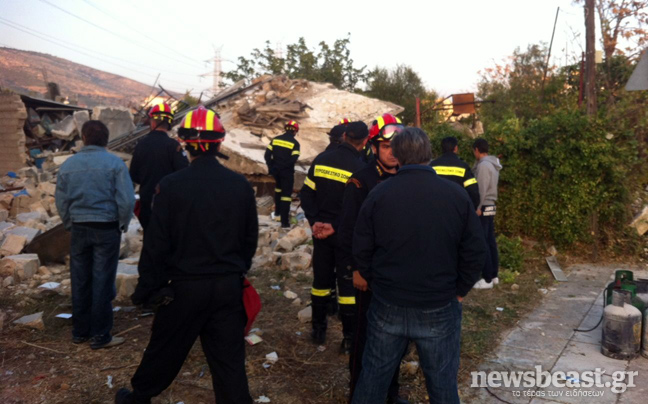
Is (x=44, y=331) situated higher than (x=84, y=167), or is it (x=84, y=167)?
(x=84, y=167)

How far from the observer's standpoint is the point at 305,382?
166 inches

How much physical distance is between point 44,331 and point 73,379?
1.31 m

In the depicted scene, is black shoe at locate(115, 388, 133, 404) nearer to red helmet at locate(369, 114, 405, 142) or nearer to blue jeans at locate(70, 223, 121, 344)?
blue jeans at locate(70, 223, 121, 344)

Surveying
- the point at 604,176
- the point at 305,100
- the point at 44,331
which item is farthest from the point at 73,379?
the point at 305,100

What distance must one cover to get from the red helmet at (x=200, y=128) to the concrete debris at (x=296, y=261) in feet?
15.4

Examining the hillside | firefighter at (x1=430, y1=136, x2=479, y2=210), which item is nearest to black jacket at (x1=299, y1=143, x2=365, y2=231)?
firefighter at (x1=430, y1=136, x2=479, y2=210)

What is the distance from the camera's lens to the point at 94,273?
4715 mm

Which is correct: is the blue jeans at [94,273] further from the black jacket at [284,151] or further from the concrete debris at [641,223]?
the concrete debris at [641,223]

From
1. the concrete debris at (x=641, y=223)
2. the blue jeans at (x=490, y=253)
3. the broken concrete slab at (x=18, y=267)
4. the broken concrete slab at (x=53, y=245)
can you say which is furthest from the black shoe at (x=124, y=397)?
the concrete debris at (x=641, y=223)

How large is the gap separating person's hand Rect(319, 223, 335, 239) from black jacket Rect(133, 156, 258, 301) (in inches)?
61.2

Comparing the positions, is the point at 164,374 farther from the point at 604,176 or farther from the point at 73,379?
the point at 604,176

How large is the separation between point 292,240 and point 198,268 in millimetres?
5732

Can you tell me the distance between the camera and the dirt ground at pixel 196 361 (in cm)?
402

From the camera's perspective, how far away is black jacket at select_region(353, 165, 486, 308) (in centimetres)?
260
